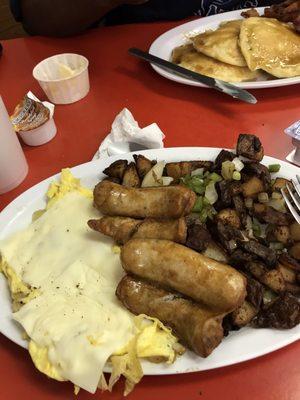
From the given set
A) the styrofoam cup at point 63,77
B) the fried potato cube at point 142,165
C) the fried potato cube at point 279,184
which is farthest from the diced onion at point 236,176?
the styrofoam cup at point 63,77

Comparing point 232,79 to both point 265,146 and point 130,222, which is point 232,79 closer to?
point 265,146

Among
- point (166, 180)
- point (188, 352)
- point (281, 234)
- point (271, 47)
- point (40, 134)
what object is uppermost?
point (271, 47)

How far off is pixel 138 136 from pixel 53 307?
953 millimetres

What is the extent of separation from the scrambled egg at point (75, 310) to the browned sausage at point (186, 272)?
13 cm

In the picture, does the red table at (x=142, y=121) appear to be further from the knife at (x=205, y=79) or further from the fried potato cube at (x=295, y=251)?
the fried potato cube at (x=295, y=251)

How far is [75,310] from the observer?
1237mm

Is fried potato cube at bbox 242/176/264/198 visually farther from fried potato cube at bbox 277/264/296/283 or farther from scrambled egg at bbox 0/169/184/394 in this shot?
scrambled egg at bbox 0/169/184/394

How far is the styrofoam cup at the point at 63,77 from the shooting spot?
226cm

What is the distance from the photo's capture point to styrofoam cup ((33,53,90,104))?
2.26 meters

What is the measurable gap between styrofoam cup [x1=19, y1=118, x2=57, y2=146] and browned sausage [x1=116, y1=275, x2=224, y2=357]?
112 centimetres

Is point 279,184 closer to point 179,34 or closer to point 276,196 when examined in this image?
point 276,196

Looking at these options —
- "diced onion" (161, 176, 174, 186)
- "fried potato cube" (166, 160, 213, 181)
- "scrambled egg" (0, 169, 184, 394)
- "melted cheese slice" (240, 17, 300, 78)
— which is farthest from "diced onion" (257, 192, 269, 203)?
"melted cheese slice" (240, 17, 300, 78)

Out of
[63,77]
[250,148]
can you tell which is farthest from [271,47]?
[63,77]

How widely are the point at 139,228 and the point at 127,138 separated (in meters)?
0.71
